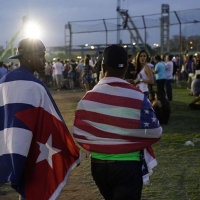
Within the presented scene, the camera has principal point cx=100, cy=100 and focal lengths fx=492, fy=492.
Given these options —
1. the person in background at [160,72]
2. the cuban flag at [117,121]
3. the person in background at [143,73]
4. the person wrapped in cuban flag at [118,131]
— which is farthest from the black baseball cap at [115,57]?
the person in background at [160,72]

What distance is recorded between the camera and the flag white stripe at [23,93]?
3943 mm

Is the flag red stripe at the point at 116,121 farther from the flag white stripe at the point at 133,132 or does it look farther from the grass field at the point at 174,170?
the grass field at the point at 174,170

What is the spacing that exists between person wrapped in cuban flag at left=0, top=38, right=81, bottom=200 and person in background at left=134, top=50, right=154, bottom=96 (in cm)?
605

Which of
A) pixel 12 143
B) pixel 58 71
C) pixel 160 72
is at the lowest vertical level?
pixel 58 71

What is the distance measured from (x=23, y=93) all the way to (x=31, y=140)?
39 cm

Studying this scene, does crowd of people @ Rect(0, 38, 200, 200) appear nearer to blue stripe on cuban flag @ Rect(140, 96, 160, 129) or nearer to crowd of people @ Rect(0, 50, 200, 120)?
blue stripe on cuban flag @ Rect(140, 96, 160, 129)

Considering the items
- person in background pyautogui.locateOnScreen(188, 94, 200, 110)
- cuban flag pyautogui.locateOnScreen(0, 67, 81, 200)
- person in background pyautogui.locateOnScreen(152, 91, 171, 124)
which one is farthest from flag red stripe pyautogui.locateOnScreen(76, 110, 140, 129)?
person in background pyautogui.locateOnScreen(188, 94, 200, 110)

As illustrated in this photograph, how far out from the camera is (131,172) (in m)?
3.65

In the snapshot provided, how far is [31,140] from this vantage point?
3.99 m

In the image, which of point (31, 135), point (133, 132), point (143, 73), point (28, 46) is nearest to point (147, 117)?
point (133, 132)

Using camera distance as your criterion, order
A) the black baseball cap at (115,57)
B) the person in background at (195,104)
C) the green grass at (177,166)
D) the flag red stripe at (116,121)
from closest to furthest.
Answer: the flag red stripe at (116,121), the black baseball cap at (115,57), the green grass at (177,166), the person in background at (195,104)

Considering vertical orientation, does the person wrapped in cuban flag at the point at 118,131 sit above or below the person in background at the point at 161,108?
above

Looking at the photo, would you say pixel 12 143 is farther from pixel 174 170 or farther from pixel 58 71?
pixel 58 71

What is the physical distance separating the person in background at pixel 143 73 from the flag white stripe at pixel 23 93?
244 inches
